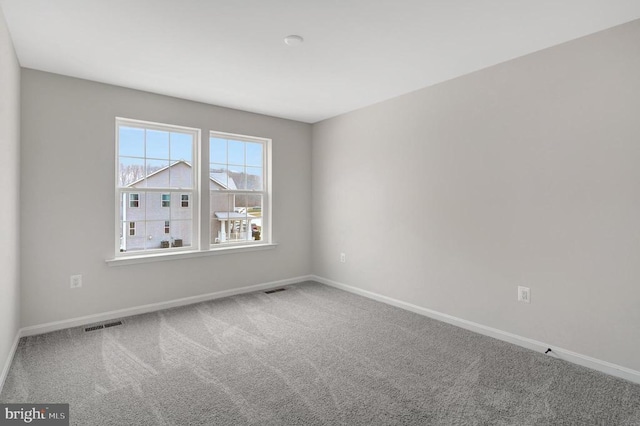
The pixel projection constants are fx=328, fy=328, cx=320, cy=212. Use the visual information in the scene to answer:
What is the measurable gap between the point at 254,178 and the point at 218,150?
2.12ft

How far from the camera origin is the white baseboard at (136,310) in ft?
10.0

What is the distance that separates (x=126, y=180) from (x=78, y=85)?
3.31ft

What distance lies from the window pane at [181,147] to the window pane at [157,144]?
2.6 inches

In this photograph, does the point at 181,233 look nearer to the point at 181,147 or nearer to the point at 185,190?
the point at 185,190

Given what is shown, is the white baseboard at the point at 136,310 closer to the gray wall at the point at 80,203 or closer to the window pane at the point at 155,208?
the gray wall at the point at 80,203

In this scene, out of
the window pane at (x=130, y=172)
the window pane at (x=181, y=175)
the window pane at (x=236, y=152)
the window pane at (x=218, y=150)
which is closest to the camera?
the window pane at (x=130, y=172)

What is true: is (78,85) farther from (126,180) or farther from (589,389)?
(589,389)

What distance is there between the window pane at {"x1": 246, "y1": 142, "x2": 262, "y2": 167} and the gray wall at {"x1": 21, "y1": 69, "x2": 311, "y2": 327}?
0.59 m

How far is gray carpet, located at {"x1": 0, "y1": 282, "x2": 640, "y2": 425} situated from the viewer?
1911 mm

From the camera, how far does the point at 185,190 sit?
13.1 feet

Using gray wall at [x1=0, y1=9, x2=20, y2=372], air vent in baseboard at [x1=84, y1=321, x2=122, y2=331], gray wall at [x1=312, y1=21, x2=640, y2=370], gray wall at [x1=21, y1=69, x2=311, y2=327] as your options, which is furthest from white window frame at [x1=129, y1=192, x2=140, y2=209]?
gray wall at [x1=312, y1=21, x2=640, y2=370]

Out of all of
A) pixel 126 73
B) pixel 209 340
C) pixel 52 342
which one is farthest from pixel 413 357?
pixel 126 73

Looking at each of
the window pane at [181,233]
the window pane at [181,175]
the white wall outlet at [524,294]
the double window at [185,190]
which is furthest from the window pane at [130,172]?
the white wall outlet at [524,294]

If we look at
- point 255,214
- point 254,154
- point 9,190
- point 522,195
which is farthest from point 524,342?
point 9,190
